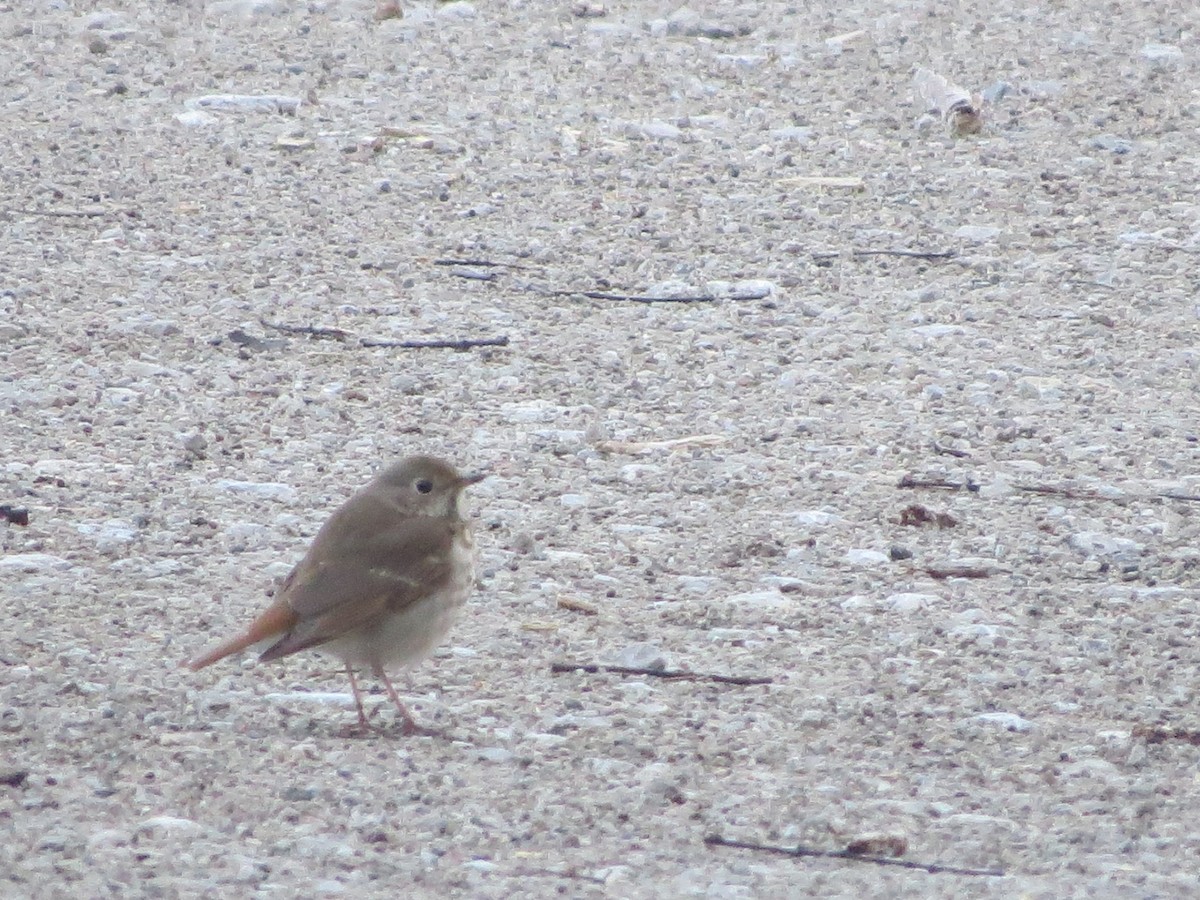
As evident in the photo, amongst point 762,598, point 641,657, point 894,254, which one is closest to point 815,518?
point 762,598

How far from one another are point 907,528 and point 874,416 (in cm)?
101

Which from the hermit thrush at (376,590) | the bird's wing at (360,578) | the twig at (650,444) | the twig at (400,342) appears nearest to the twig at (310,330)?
the twig at (400,342)

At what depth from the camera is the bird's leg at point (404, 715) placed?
4.99m

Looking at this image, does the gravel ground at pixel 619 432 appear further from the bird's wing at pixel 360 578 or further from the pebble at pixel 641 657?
the bird's wing at pixel 360 578

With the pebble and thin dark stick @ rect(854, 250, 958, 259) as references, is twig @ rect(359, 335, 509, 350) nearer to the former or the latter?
thin dark stick @ rect(854, 250, 958, 259)

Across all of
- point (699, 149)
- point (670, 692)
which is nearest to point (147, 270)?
point (699, 149)

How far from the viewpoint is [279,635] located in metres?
4.91

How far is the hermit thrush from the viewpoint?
4.93 metres

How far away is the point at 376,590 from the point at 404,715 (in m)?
0.29

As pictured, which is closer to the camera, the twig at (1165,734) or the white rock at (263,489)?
the twig at (1165,734)

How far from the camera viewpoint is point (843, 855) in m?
4.35

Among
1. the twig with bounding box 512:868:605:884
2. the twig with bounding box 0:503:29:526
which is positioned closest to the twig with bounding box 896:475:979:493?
the twig with bounding box 0:503:29:526

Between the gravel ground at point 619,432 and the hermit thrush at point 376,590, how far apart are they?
190mm

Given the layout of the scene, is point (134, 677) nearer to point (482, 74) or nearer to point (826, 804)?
point (826, 804)
